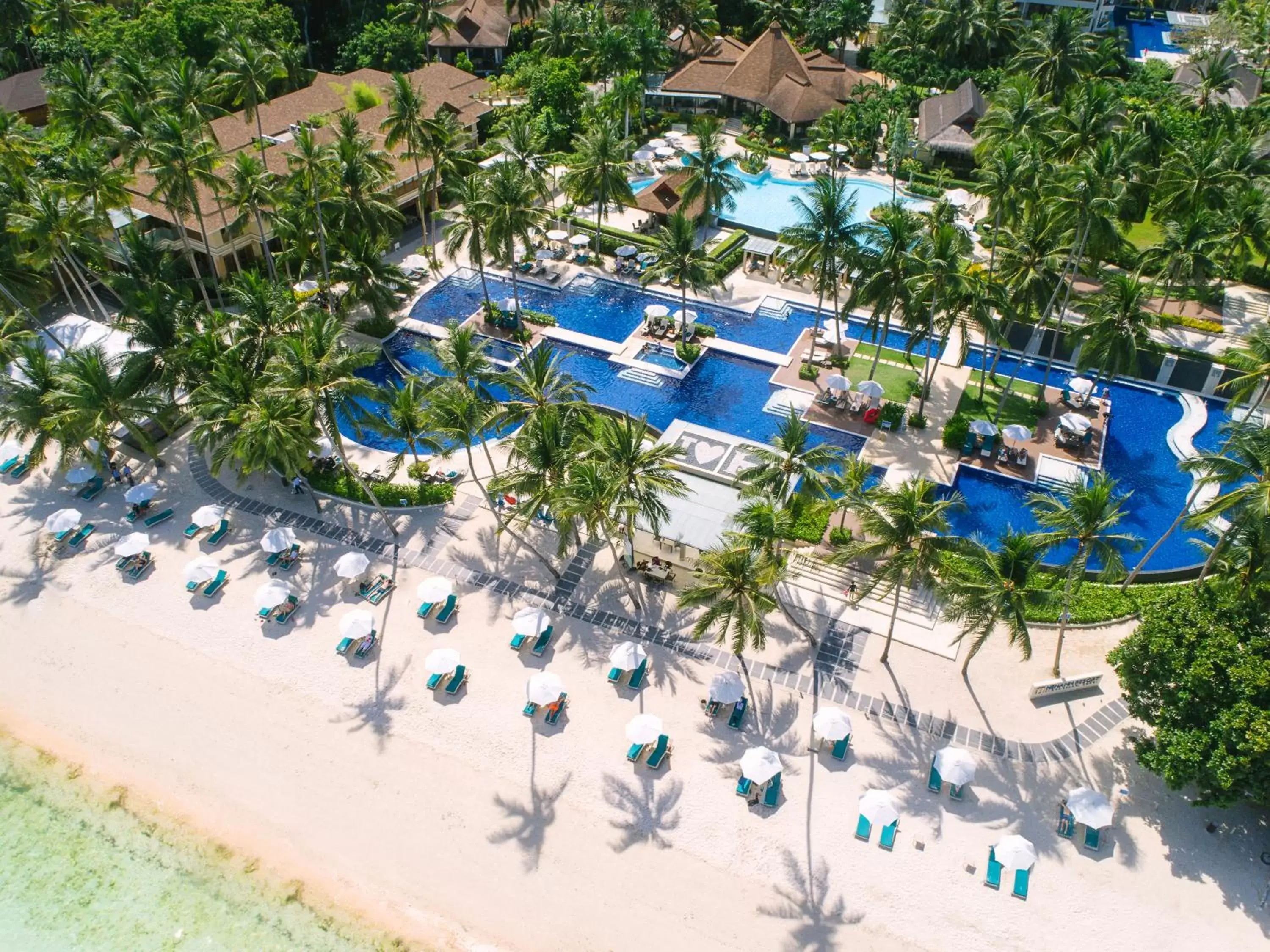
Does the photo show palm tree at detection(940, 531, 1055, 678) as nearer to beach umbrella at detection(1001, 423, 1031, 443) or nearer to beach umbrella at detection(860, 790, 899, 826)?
beach umbrella at detection(860, 790, 899, 826)

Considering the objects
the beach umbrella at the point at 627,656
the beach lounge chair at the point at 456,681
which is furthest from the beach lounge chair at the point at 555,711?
the beach lounge chair at the point at 456,681

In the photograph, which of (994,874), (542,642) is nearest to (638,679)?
(542,642)

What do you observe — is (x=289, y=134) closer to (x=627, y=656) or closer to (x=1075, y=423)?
(x=627, y=656)

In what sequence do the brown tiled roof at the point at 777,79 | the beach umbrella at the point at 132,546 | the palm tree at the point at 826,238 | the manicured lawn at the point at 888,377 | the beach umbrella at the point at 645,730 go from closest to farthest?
the beach umbrella at the point at 645,730
the beach umbrella at the point at 132,546
the palm tree at the point at 826,238
the manicured lawn at the point at 888,377
the brown tiled roof at the point at 777,79

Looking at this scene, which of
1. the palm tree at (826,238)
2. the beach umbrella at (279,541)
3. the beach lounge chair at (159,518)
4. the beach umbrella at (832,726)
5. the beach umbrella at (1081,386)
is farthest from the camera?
the beach umbrella at (1081,386)

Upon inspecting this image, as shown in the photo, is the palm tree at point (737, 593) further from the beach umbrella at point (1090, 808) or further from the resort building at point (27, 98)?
the resort building at point (27, 98)
